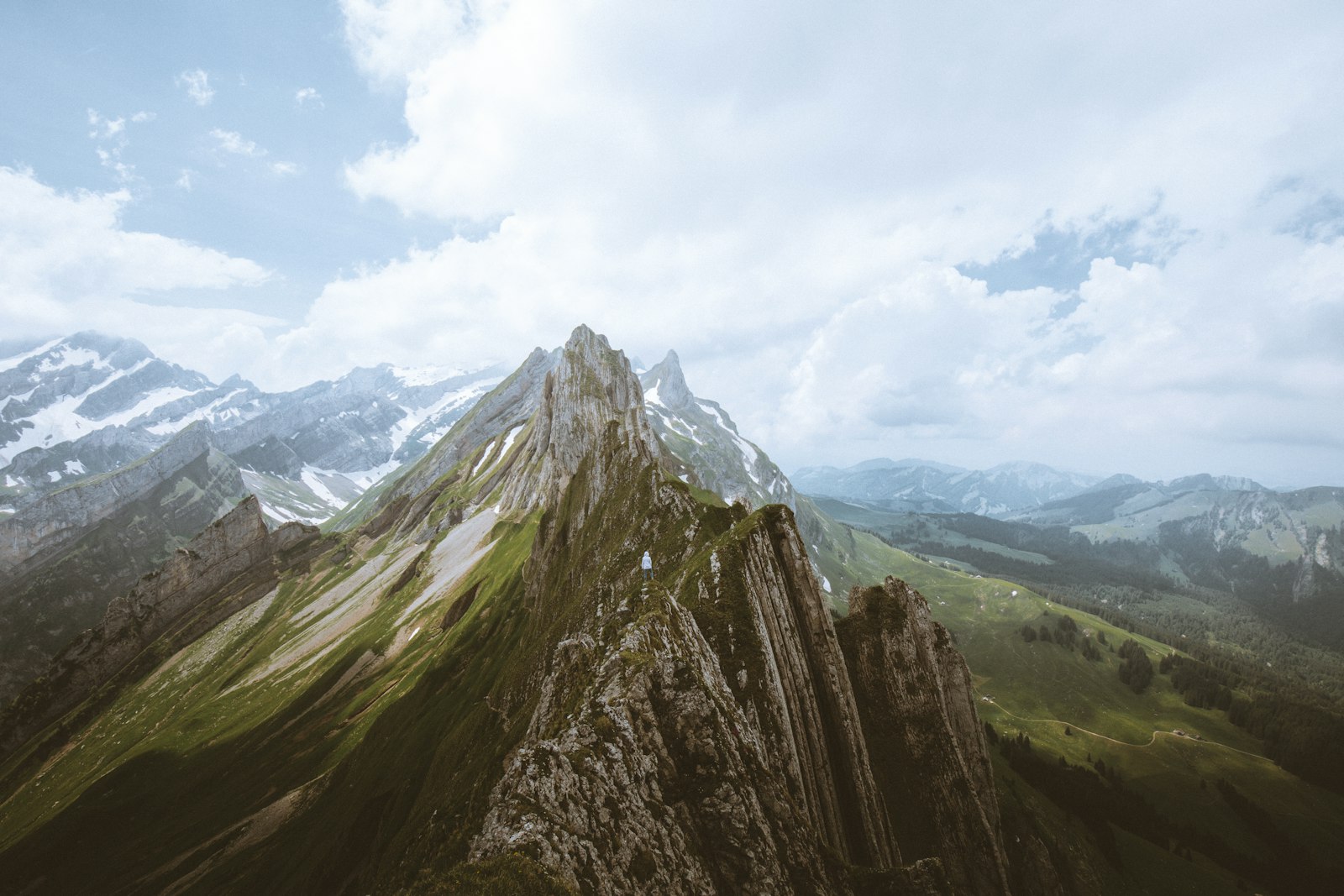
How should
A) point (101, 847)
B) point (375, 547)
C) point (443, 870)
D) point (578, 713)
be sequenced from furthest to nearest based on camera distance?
point (375, 547)
point (101, 847)
point (578, 713)
point (443, 870)

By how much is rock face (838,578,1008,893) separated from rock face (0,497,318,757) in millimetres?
192606

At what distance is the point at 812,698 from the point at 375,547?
7613 inches

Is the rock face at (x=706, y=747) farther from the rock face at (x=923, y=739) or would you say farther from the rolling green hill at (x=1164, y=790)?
the rolling green hill at (x=1164, y=790)

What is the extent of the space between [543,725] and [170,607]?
651 feet

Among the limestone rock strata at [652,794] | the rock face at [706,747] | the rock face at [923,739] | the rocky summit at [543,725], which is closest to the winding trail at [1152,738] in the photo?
the rocky summit at [543,725]

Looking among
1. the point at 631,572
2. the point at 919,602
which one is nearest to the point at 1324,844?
the point at 919,602

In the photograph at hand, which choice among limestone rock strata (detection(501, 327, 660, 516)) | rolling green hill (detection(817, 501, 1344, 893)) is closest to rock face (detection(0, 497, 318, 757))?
limestone rock strata (detection(501, 327, 660, 516))

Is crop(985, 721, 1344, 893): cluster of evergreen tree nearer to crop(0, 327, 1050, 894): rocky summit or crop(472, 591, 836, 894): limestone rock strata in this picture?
crop(0, 327, 1050, 894): rocky summit

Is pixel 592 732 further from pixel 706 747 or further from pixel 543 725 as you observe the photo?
pixel 543 725

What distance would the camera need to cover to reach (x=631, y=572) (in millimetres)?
43062

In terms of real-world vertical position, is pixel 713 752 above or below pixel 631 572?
below

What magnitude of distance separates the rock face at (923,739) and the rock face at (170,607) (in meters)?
193

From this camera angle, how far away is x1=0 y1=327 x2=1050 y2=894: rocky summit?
18.1 m

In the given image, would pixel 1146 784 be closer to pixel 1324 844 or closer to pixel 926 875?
pixel 1324 844
